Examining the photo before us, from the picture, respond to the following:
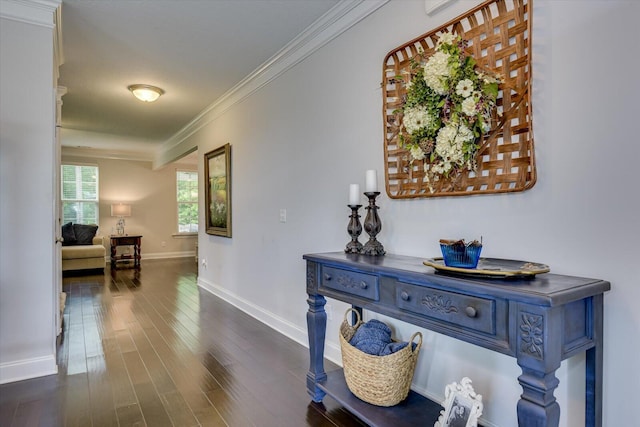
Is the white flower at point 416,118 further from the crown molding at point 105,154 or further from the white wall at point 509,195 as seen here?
the crown molding at point 105,154

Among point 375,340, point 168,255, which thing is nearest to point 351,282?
point 375,340

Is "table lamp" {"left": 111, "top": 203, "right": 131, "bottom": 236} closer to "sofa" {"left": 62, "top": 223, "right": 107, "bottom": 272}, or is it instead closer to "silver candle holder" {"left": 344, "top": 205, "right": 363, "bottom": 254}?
"sofa" {"left": 62, "top": 223, "right": 107, "bottom": 272}

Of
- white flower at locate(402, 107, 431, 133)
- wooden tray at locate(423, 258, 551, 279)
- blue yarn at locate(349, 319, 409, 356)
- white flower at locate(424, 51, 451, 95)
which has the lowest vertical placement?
blue yarn at locate(349, 319, 409, 356)

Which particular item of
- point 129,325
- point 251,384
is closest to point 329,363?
point 251,384

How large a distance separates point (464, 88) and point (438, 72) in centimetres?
15

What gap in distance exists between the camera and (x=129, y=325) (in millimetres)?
3502

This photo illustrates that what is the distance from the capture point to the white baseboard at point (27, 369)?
2329 millimetres

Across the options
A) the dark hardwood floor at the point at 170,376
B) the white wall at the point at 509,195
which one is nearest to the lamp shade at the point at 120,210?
the dark hardwood floor at the point at 170,376

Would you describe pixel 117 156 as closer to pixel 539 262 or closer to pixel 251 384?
pixel 251 384

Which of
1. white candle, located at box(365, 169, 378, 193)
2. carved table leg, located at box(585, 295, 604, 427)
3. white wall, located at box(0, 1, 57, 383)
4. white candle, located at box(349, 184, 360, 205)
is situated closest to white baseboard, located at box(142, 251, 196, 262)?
white wall, located at box(0, 1, 57, 383)

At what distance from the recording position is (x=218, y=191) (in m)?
4.81

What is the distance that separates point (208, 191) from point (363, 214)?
329 cm

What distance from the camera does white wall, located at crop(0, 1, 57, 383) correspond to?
2.37 meters

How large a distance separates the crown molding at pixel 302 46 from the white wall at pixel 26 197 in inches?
66.6
